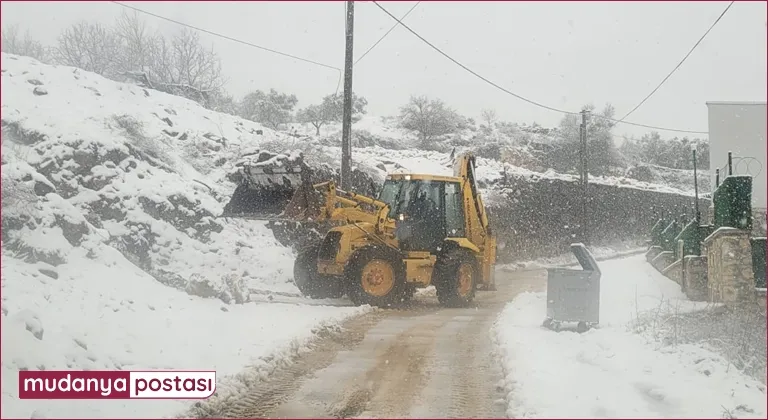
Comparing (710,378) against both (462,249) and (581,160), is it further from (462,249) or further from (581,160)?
(581,160)

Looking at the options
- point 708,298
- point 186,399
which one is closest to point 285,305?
point 186,399

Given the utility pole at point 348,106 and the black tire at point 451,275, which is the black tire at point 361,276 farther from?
the utility pole at point 348,106

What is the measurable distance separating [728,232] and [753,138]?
8.18ft

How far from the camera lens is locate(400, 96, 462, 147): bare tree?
1166cm

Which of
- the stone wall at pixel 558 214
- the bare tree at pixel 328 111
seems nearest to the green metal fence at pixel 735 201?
the stone wall at pixel 558 214

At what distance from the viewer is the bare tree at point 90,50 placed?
860cm

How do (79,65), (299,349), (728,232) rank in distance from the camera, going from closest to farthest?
1. (299,349)
2. (728,232)
3. (79,65)

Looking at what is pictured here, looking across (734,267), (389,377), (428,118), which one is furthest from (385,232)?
A: (389,377)

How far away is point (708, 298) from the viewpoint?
348 inches

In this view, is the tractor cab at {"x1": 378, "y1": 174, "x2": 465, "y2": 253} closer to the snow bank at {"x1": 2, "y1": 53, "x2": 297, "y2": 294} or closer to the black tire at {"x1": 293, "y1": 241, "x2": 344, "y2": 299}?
the black tire at {"x1": 293, "y1": 241, "x2": 344, "y2": 299}

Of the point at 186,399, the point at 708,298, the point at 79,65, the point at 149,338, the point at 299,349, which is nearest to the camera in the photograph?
the point at 186,399

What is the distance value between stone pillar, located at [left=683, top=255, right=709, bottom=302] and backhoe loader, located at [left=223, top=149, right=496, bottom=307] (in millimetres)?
3315

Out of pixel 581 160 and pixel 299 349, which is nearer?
pixel 299 349

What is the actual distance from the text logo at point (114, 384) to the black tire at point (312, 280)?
613 cm
